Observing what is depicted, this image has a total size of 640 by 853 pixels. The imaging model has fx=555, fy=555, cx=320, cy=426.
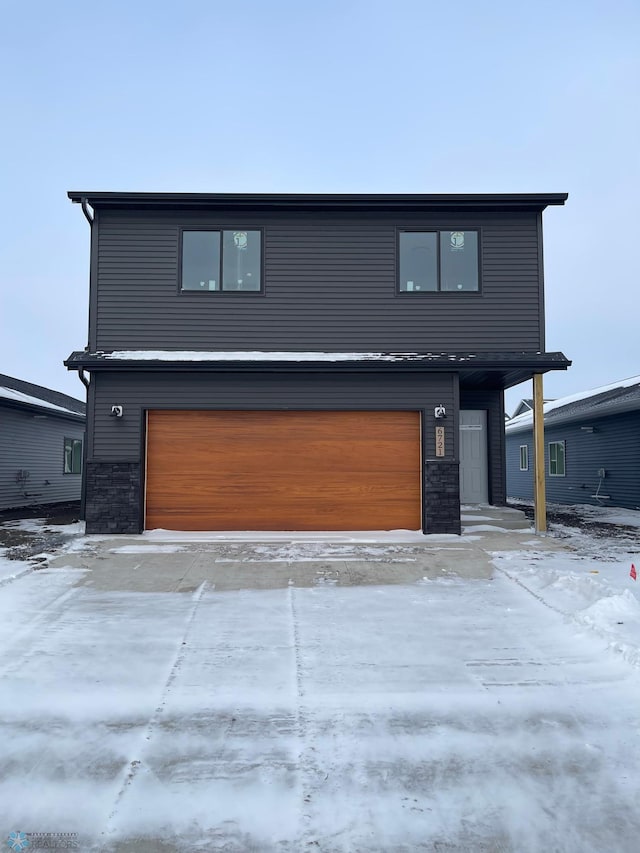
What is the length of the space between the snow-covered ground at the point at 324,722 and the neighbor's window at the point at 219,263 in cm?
620

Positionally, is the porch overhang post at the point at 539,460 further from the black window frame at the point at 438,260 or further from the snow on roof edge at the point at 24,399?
the snow on roof edge at the point at 24,399

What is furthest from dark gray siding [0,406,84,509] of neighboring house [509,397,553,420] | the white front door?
neighboring house [509,397,553,420]

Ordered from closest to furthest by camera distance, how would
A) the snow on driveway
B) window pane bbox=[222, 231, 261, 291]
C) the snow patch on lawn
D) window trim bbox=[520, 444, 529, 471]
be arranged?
the snow on driveway, the snow patch on lawn, window pane bbox=[222, 231, 261, 291], window trim bbox=[520, 444, 529, 471]

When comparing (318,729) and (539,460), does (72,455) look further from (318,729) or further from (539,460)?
(318,729)

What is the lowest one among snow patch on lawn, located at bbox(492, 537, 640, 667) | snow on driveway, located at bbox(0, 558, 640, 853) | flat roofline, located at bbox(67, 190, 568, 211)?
snow on driveway, located at bbox(0, 558, 640, 853)

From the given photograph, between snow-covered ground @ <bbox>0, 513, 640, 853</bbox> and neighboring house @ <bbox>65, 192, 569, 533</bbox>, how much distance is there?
4.18 meters

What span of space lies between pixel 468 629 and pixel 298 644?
150 cm

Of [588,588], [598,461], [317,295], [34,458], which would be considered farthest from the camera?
[34,458]

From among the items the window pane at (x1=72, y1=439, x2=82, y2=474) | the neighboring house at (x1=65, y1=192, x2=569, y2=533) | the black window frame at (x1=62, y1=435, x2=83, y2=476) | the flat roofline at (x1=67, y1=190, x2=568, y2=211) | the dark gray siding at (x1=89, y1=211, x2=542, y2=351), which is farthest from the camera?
the window pane at (x1=72, y1=439, x2=82, y2=474)

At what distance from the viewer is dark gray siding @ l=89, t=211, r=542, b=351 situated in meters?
9.98

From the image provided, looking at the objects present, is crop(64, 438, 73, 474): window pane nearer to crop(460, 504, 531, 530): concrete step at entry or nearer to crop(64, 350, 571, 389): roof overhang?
crop(64, 350, 571, 389): roof overhang

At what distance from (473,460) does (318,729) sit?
9355 millimetres

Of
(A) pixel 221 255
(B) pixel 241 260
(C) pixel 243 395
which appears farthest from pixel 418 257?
(C) pixel 243 395

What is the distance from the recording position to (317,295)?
397 inches
